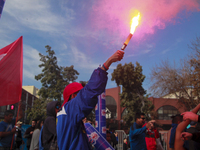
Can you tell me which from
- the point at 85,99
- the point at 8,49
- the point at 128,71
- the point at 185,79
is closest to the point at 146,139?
the point at 85,99

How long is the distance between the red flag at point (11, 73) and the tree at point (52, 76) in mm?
19934

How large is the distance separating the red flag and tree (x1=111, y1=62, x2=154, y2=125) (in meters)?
22.6

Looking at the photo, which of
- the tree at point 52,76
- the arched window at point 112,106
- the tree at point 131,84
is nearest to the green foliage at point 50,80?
the tree at point 52,76

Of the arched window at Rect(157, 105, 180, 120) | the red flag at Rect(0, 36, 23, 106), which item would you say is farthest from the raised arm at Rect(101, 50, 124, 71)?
the arched window at Rect(157, 105, 180, 120)

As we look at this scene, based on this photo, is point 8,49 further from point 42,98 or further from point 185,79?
point 42,98

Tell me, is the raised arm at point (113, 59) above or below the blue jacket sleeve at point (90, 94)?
above

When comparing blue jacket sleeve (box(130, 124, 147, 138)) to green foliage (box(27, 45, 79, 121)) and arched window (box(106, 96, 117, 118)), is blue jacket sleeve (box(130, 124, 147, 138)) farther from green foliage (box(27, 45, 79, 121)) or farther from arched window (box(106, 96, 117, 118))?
arched window (box(106, 96, 117, 118))

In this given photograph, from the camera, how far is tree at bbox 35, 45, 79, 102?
26.0m

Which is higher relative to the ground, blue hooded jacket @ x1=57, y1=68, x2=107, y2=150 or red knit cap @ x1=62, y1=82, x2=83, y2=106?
red knit cap @ x1=62, y1=82, x2=83, y2=106

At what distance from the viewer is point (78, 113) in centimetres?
191

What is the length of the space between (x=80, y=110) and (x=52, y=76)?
2616 centimetres

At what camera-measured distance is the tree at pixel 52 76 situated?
26.0 meters

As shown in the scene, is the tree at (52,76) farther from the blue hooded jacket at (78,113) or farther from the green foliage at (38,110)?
the blue hooded jacket at (78,113)

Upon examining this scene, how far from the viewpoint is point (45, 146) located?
3076mm
